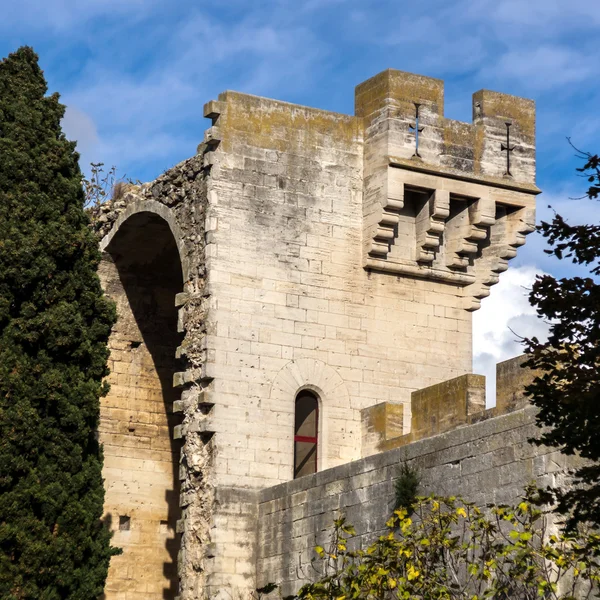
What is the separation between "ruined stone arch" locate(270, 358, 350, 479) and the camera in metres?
19.0

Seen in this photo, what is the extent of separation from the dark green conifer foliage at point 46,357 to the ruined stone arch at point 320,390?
2.21 meters

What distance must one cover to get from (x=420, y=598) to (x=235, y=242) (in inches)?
283

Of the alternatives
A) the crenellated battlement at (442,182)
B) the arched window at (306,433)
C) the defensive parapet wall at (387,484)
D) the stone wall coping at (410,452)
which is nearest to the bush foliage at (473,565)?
the defensive parapet wall at (387,484)

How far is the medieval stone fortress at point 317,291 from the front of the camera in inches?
717

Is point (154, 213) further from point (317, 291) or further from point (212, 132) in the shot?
point (317, 291)

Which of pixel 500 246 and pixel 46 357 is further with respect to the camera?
pixel 500 246

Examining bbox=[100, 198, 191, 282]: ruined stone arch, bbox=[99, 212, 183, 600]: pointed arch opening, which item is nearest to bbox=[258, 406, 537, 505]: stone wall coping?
bbox=[100, 198, 191, 282]: ruined stone arch

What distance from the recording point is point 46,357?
58.9 feet

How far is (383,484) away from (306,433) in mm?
3356

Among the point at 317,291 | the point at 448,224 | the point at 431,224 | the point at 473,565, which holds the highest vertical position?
the point at 448,224

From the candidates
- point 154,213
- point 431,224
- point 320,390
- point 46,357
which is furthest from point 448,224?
point 46,357

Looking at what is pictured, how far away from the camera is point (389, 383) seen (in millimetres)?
19812

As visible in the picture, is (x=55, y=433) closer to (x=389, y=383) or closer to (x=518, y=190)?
(x=389, y=383)

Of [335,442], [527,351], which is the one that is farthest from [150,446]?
[527,351]
